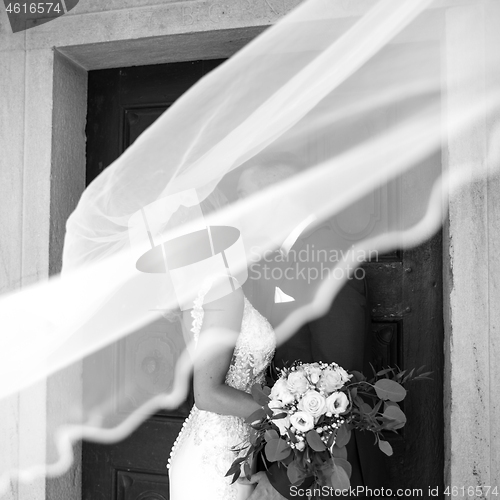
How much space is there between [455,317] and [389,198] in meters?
0.64

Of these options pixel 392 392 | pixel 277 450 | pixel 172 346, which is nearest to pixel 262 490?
pixel 277 450

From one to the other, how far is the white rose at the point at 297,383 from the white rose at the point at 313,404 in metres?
0.03

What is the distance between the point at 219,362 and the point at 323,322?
0.39 metres

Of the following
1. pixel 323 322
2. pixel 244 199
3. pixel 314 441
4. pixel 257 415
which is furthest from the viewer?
pixel 244 199

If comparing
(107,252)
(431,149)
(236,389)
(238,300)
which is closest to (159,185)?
(107,252)

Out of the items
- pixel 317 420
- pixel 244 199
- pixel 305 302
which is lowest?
pixel 317 420

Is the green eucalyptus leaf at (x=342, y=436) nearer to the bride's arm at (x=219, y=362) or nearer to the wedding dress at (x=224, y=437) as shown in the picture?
the bride's arm at (x=219, y=362)

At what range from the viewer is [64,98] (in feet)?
8.44

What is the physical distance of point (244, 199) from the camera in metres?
2.10

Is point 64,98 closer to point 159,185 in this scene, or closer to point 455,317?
point 159,185

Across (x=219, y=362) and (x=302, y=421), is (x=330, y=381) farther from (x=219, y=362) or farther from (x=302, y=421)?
(x=219, y=362)

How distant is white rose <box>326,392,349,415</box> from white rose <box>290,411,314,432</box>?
0.07m

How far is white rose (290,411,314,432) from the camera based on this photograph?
146cm

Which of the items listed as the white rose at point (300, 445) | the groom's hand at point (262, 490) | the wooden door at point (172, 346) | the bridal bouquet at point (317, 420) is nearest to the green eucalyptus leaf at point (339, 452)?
the bridal bouquet at point (317, 420)
